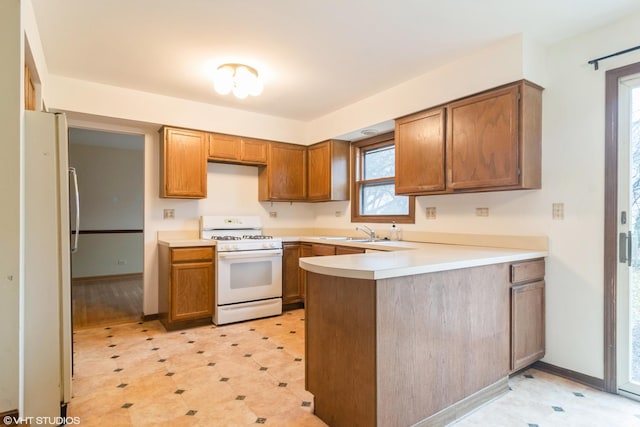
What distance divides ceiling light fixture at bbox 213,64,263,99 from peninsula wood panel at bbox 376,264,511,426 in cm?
221

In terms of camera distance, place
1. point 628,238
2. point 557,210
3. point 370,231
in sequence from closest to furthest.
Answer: point 628,238 < point 557,210 < point 370,231

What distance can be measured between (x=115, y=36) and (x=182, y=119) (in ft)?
4.39

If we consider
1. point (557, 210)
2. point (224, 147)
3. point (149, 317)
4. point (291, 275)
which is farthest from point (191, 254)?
point (557, 210)

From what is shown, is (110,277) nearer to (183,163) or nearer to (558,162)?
(183,163)

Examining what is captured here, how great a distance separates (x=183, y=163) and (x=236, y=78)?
130 centimetres

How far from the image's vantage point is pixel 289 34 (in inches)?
97.4

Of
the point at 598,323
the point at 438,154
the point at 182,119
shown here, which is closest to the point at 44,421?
the point at 182,119

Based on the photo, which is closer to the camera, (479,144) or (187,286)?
(479,144)

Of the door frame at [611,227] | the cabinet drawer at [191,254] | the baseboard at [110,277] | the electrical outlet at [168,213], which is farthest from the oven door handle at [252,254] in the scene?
the baseboard at [110,277]

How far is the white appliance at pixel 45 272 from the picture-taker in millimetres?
1793

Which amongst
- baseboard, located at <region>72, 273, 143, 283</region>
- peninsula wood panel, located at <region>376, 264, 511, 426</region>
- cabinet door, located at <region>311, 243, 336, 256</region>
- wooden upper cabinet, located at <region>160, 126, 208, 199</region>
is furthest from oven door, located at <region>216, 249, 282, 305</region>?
baseboard, located at <region>72, 273, 143, 283</region>

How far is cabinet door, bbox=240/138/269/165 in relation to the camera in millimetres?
4238
